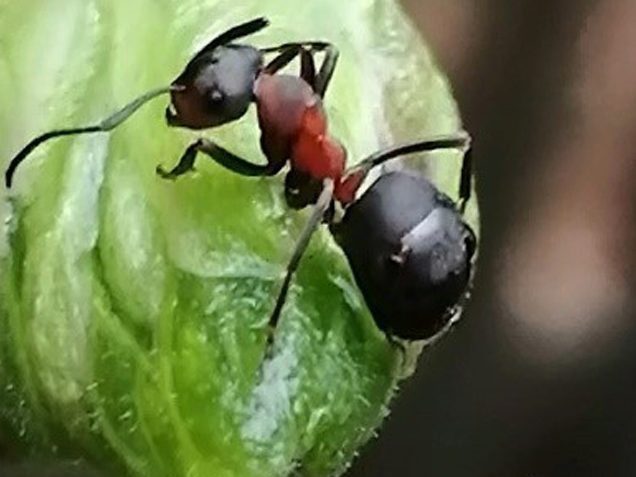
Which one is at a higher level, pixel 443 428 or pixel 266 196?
pixel 266 196

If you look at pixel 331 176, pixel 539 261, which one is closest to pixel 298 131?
pixel 331 176

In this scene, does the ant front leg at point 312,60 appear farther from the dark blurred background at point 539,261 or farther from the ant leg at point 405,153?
the dark blurred background at point 539,261

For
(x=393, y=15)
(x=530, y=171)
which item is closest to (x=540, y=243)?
(x=530, y=171)

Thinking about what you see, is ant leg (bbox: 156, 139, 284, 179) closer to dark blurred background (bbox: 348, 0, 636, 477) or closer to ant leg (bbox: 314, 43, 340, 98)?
ant leg (bbox: 314, 43, 340, 98)

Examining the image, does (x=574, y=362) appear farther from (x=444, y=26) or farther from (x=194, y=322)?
(x=194, y=322)

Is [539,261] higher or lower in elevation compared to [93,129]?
lower

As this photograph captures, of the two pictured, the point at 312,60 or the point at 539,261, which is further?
the point at 539,261

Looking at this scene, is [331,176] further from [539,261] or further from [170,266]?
[539,261]
